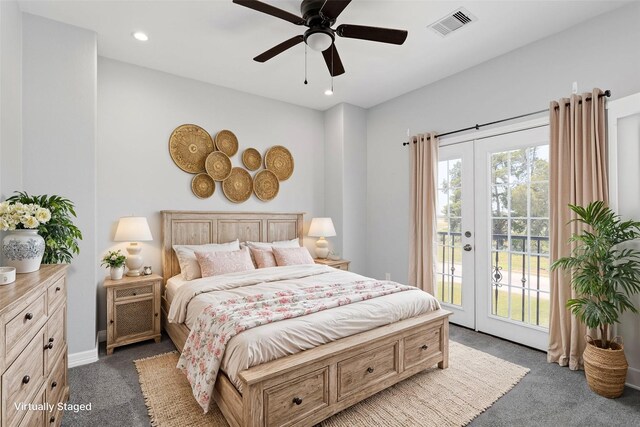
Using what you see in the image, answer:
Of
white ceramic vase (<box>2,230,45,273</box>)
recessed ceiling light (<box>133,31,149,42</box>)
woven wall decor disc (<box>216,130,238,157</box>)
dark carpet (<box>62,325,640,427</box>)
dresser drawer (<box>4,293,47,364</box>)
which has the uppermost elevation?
recessed ceiling light (<box>133,31,149,42</box>)

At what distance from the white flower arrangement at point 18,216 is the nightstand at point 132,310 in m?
1.26

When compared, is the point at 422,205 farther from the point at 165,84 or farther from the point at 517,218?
the point at 165,84

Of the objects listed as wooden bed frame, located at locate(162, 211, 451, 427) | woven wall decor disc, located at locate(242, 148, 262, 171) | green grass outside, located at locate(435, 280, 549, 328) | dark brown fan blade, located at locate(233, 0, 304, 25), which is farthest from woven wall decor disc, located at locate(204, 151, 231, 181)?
green grass outside, located at locate(435, 280, 549, 328)

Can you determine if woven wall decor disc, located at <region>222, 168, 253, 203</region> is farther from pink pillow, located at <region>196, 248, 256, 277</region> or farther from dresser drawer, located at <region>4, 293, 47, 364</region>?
dresser drawer, located at <region>4, 293, 47, 364</region>

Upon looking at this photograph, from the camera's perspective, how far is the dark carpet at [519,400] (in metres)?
2.07

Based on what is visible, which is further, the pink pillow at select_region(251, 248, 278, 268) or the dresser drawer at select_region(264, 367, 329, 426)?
the pink pillow at select_region(251, 248, 278, 268)

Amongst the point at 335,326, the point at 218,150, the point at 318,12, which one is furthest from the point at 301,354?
the point at 218,150

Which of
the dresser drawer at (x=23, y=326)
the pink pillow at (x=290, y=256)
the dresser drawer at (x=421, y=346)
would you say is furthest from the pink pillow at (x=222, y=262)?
the dresser drawer at (x=421, y=346)

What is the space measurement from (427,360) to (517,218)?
181cm

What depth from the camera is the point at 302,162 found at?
4.92m

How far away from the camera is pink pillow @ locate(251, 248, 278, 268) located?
3.78 meters

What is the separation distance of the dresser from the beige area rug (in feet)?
2.01

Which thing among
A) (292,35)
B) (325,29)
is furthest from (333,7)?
(292,35)

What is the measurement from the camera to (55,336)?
1867 millimetres
